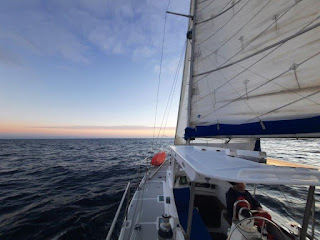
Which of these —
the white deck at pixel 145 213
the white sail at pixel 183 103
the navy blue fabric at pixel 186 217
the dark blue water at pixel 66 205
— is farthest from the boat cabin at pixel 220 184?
the white sail at pixel 183 103

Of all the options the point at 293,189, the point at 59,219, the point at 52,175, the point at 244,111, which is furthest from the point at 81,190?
the point at 293,189

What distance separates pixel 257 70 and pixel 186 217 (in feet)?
13.4

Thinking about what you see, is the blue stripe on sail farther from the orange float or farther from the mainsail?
the orange float

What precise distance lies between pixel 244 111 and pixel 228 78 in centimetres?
113

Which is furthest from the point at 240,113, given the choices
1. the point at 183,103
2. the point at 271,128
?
the point at 183,103

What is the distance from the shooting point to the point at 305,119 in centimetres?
292

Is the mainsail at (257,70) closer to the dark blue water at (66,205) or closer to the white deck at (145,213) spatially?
the dark blue water at (66,205)

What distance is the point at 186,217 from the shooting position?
409cm

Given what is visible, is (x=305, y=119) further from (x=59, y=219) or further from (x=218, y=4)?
(x=59, y=219)

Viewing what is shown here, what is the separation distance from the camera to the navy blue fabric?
340cm

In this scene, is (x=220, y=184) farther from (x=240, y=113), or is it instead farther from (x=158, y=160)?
(x=158, y=160)

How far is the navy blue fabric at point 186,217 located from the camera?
3402 mm

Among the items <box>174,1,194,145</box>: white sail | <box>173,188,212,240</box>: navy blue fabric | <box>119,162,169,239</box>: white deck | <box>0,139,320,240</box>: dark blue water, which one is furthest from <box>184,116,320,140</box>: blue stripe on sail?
<box>174,1,194,145</box>: white sail

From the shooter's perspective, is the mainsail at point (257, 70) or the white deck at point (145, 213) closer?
the mainsail at point (257, 70)
